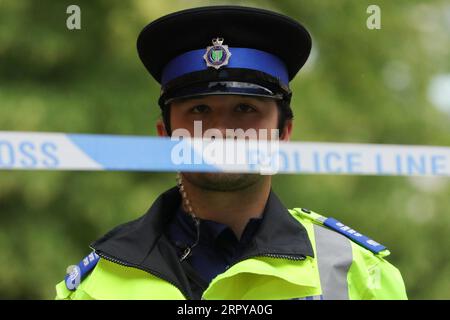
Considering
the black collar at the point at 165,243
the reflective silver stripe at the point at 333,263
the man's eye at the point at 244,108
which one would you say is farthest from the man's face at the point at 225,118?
the reflective silver stripe at the point at 333,263

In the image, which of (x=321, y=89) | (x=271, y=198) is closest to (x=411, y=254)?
(x=321, y=89)

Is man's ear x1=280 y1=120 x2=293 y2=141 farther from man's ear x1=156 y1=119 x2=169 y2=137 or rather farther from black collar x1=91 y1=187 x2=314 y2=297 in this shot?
man's ear x1=156 y1=119 x2=169 y2=137

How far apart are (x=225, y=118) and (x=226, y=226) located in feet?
0.74

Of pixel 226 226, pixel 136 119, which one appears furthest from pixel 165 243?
pixel 136 119

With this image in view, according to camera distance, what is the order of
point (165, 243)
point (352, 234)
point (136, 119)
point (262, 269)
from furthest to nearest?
point (136, 119), point (352, 234), point (165, 243), point (262, 269)

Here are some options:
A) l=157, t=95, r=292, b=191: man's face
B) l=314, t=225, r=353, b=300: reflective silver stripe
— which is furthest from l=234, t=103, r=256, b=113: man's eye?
l=314, t=225, r=353, b=300: reflective silver stripe

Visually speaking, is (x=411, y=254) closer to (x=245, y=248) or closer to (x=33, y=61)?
(x=33, y=61)

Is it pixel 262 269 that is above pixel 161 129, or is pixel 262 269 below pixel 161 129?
below

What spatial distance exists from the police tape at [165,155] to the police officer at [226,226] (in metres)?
0.03

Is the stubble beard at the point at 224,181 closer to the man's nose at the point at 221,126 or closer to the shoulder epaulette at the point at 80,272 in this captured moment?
the man's nose at the point at 221,126

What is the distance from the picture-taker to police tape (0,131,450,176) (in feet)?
3.94

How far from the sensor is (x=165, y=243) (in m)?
1.30

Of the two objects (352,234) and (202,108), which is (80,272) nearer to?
(202,108)
